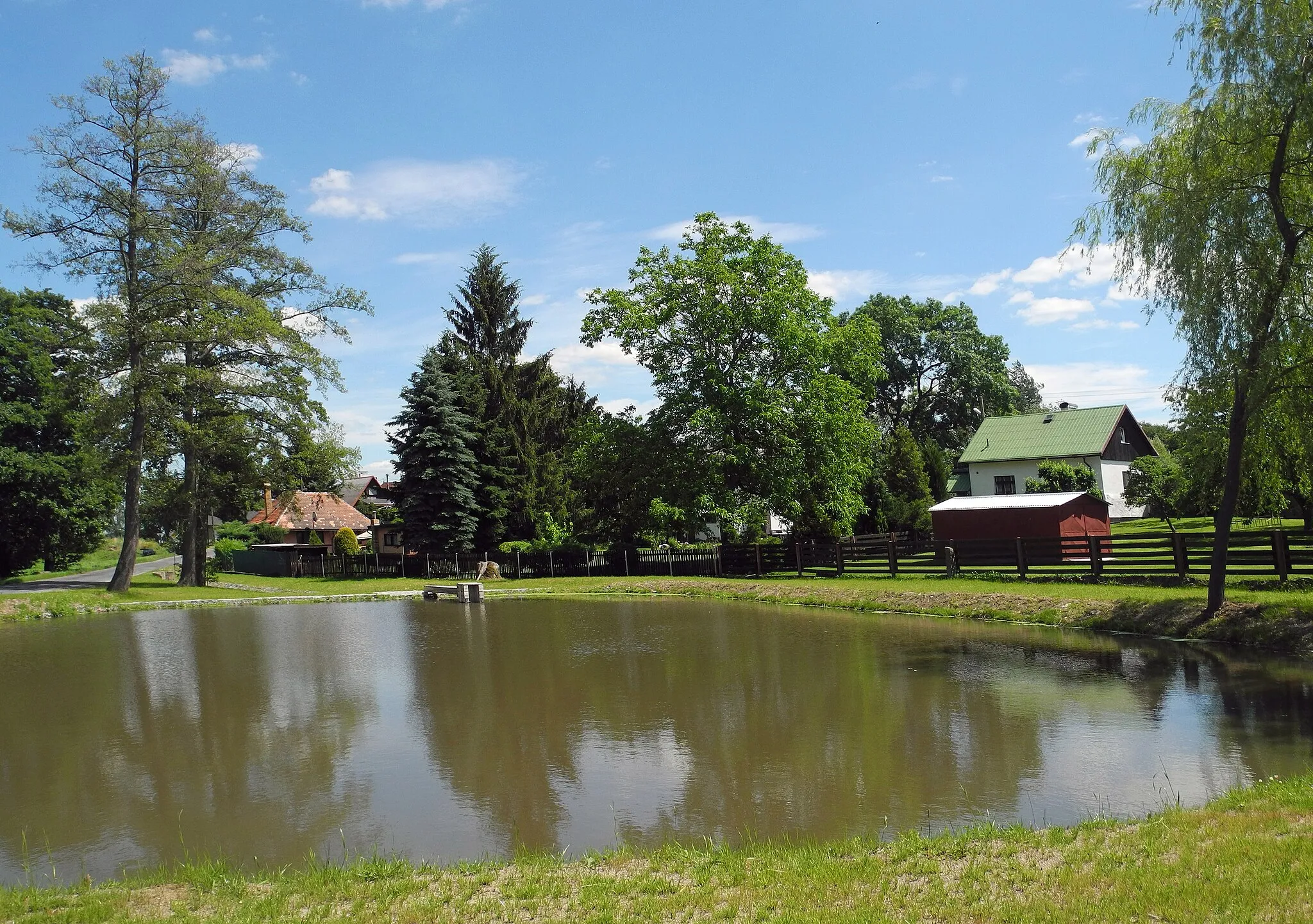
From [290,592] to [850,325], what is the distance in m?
23.7

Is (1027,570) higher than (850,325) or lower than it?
lower

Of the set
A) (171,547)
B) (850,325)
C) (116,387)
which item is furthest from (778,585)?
(171,547)

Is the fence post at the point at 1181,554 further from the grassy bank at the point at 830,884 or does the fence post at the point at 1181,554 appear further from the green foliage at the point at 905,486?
the green foliage at the point at 905,486

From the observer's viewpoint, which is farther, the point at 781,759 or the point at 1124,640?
the point at 1124,640

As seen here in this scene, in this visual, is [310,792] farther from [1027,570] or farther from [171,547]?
[171,547]

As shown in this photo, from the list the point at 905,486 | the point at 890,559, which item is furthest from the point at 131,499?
the point at 905,486

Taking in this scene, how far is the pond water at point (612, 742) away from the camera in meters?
7.47

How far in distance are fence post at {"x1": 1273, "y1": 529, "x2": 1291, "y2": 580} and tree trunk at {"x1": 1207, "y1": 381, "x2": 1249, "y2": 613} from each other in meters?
3.20

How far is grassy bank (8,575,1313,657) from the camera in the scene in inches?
599

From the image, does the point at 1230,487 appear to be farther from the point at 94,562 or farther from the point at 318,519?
the point at 94,562

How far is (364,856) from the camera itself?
6809mm

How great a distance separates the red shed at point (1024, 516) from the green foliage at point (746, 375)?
15.7 ft

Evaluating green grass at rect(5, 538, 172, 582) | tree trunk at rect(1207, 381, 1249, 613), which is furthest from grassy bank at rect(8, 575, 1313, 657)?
green grass at rect(5, 538, 172, 582)

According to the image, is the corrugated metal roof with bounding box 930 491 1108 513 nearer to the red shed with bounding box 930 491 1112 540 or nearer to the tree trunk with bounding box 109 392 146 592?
the red shed with bounding box 930 491 1112 540
